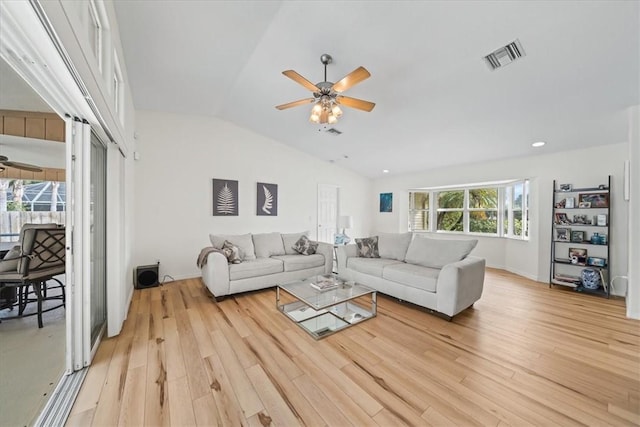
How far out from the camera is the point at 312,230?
6.06 m

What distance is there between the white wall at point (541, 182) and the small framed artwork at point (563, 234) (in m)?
0.19

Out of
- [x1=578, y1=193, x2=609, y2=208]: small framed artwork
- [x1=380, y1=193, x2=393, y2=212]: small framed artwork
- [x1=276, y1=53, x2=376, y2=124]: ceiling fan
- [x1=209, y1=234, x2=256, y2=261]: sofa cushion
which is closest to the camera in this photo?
[x1=276, y1=53, x2=376, y2=124]: ceiling fan

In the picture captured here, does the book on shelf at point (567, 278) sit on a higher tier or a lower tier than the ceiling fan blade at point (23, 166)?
lower

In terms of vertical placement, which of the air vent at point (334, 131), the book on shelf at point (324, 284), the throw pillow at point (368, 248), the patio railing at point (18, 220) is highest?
the air vent at point (334, 131)

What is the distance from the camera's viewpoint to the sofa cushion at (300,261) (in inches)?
152

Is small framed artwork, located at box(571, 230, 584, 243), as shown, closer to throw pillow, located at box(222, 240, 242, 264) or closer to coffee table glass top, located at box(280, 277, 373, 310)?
coffee table glass top, located at box(280, 277, 373, 310)

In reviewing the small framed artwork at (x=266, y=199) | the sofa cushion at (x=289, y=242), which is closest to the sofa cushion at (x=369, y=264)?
the sofa cushion at (x=289, y=242)

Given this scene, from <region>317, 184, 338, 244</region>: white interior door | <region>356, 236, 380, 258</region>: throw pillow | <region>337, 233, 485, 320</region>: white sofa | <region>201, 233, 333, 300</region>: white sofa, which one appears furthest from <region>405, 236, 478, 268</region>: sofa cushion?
<region>317, 184, 338, 244</region>: white interior door

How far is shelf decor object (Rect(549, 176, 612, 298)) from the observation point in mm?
3645

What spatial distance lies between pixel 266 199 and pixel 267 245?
139 centimetres

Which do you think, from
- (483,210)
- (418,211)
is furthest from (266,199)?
(483,210)

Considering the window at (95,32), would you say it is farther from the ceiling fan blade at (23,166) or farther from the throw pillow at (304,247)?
the throw pillow at (304,247)

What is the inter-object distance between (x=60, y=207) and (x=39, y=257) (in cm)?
78

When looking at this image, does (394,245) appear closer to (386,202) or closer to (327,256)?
(327,256)
